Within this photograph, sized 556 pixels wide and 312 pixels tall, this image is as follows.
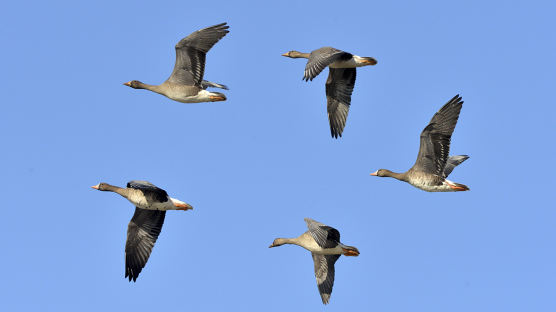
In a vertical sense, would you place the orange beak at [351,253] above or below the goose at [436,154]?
below

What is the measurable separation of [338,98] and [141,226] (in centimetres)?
793

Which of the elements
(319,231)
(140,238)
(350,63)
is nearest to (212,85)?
(350,63)

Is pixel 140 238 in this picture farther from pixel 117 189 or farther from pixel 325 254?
pixel 325 254

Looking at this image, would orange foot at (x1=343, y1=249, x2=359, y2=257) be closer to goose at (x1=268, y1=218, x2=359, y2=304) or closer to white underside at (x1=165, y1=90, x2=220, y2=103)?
goose at (x1=268, y1=218, x2=359, y2=304)

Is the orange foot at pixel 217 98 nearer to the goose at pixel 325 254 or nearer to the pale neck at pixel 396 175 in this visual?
the goose at pixel 325 254

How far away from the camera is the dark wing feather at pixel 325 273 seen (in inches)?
1161

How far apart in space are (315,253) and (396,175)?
334 centimetres

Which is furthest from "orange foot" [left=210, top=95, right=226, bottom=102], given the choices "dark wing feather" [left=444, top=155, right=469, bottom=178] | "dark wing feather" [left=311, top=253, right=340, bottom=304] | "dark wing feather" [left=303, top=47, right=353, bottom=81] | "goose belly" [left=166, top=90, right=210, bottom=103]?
"dark wing feather" [left=444, top=155, right=469, bottom=178]

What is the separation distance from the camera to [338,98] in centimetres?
3319

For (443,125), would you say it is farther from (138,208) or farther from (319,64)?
(138,208)

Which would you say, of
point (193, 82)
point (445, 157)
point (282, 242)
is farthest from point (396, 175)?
point (193, 82)

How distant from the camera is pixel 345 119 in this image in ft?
109

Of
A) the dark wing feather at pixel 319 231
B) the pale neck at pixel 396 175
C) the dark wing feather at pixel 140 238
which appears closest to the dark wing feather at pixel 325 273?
the dark wing feather at pixel 319 231

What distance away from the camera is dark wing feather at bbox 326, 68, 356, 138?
108 feet
